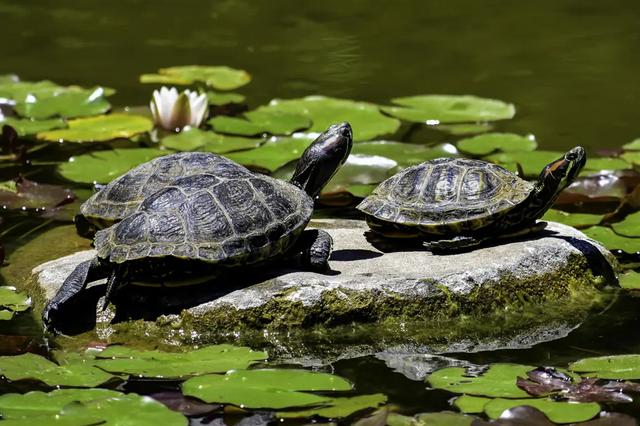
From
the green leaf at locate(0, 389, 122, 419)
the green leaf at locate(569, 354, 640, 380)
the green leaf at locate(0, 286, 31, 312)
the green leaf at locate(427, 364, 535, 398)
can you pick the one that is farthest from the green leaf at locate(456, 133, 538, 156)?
the green leaf at locate(0, 389, 122, 419)

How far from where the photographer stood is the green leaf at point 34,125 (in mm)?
8367

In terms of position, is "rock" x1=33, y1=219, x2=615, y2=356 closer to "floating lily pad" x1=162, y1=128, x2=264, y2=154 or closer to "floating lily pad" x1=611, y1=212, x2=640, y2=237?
"floating lily pad" x1=611, y1=212, x2=640, y2=237

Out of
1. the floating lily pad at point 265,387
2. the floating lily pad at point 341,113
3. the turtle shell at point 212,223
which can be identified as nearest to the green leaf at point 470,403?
the floating lily pad at point 265,387

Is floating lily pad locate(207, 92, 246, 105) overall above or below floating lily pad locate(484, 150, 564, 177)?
below

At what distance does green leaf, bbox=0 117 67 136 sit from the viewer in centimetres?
837

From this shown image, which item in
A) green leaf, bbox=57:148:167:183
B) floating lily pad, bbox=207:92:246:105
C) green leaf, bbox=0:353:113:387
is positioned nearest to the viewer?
green leaf, bbox=0:353:113:387

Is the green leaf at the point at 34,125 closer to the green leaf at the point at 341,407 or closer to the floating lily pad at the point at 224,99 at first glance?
the floating lily pad at the point at 224,99

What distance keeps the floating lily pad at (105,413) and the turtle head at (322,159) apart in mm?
1987

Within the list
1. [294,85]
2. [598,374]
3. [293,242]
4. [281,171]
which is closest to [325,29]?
[294,85]

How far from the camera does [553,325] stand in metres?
5.18

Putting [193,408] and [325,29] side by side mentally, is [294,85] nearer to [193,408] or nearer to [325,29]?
[325,29]

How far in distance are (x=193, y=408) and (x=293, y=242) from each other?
4.54ft

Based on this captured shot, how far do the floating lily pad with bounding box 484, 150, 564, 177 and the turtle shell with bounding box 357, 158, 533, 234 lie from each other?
59.7 inches

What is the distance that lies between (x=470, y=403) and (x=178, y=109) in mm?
4758
